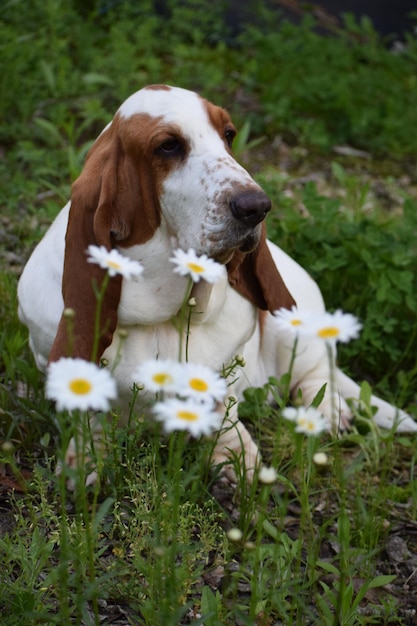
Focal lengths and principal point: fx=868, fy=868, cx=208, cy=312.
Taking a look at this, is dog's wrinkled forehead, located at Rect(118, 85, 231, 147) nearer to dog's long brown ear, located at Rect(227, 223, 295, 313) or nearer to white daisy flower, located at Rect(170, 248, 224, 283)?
dog's long brown ear, located at Rect(227, 223, 295, 313)

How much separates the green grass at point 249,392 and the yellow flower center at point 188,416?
20 centimetres

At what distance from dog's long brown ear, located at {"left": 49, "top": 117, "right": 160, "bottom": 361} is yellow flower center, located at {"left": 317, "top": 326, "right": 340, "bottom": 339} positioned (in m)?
0.99

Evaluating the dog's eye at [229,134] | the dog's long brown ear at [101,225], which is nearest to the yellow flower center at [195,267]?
the dog's long brown ear at [101,225]

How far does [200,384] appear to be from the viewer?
1.55 m

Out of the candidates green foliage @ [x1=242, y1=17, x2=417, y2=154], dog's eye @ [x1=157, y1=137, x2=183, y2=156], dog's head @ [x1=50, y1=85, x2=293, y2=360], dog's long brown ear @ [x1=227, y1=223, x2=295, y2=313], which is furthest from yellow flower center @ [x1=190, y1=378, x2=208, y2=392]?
green foliage @ [x1=242, y1=17, x2=417, y2=154]

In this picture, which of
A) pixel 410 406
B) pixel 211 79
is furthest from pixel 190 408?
pixel 211 79

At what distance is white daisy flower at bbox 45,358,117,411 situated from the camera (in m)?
1.36

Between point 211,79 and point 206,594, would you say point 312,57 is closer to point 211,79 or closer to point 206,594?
point 211,79

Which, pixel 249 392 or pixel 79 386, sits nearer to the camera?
pixel 79 386

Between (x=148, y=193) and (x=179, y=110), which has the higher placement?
(x=179, y=110)

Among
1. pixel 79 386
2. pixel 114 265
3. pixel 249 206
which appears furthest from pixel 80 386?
pixel 249 206

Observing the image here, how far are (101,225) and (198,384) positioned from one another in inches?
38.8

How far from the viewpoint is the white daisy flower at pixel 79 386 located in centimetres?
136

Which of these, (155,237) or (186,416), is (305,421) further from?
(155,237)
